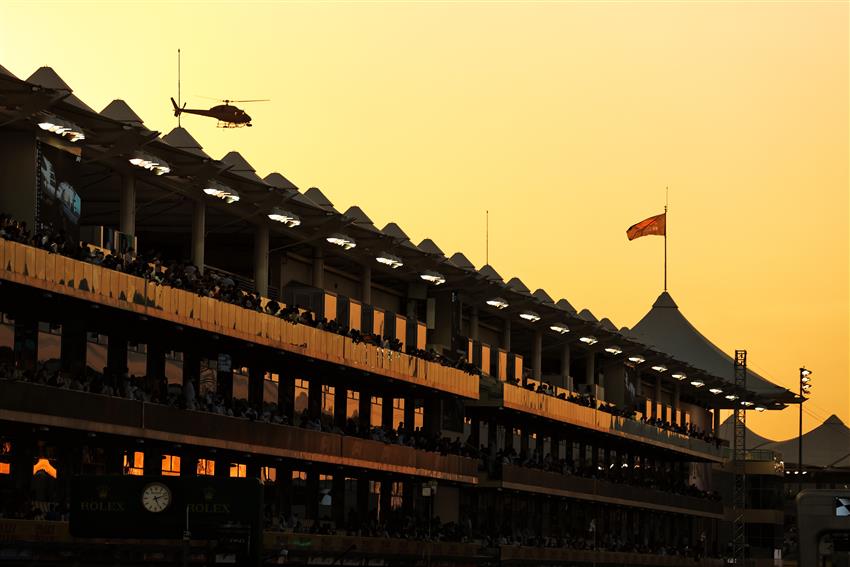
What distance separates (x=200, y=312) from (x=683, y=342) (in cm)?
8503

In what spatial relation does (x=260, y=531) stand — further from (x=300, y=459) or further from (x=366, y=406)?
(x=366, y=406)

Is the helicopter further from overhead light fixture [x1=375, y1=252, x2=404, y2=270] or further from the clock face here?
the clock face

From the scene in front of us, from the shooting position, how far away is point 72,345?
58906mm

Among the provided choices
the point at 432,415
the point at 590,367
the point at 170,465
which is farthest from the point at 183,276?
the point at 590,367

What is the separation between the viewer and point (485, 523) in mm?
93250

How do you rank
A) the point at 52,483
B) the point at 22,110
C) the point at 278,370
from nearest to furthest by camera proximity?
the point at 22,110 < the point at 52,483 < the point at 278,370

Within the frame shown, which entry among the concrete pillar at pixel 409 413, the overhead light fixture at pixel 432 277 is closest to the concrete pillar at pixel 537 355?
the concrete pillar at pixel 409 413

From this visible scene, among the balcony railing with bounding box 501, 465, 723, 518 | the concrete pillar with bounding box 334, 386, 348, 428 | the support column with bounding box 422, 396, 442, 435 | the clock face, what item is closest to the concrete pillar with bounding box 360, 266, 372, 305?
the concrete pillar with bounding box 334, 386, 348, 428

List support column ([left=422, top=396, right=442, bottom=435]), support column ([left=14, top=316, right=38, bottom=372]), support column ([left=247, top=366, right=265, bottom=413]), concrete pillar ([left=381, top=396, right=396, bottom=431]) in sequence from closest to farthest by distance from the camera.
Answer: support column ([left=14, top=316, right=38, bottom=372]) → support column ([left=247, top=366, right=265, bottom=413]) → concrete pillar ([left=381, top=396, right=396, bottom=431]) → support column ([left=422, top=396, right=442, bottom=435])

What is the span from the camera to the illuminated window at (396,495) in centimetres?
8438

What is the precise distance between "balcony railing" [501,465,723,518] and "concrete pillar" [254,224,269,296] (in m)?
22.8

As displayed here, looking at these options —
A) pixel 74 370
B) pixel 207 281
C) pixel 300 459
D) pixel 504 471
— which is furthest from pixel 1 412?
pixel 504 471

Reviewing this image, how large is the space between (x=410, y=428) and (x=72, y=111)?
35.6 meters

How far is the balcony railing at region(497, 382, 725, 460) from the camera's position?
94312 mm
